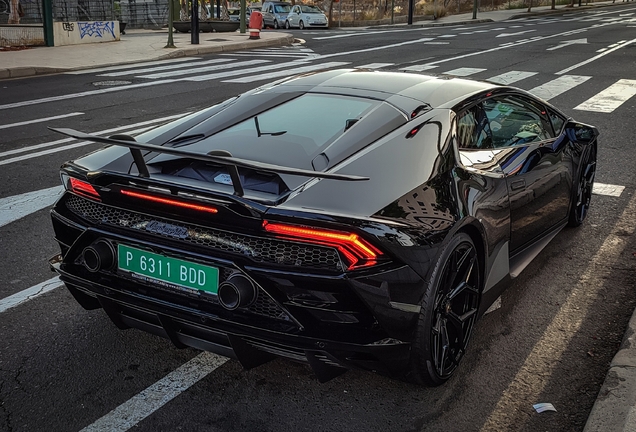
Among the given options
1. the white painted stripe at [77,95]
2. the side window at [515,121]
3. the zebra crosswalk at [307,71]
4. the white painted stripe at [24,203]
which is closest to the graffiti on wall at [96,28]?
the zebra crosswalk at [307,71]

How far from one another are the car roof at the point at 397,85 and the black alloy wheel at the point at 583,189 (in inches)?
62.5

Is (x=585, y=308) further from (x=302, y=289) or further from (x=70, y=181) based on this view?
(x=70, y=181)

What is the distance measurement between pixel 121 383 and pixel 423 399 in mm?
1459

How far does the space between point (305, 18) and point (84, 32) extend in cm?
1753

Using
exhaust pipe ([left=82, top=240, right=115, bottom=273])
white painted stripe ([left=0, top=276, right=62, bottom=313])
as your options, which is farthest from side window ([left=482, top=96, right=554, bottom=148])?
white painted stripe ([left=0, top=276, right=62, bottom=313])

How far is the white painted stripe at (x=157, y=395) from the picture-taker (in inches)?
134

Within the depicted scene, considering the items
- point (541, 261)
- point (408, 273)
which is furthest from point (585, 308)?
point (408, 273)

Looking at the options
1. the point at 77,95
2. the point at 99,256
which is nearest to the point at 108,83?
the point at 77,95

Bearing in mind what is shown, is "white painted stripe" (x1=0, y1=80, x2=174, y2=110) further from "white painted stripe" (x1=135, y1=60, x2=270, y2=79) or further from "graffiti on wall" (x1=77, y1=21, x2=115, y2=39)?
"graffiti on wall" (x1=77, y1=21, x2=115, y2=39)

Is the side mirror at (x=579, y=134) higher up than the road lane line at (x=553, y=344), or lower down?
higher up

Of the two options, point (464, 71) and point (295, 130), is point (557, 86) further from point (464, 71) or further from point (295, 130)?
point (295, 130)

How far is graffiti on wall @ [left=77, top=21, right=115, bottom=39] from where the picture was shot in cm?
2388

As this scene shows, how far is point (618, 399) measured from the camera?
11.8 ft

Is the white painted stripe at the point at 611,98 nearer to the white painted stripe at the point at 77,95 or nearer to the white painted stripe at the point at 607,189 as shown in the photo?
the white painted stripe at the point at 607,189
